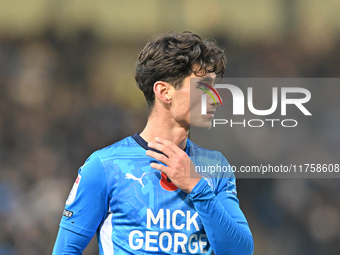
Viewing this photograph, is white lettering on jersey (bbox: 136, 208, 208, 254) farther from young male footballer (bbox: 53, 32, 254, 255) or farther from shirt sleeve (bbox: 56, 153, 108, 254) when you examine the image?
shirt sleeve (bbox: 56, 153, 108, 254)

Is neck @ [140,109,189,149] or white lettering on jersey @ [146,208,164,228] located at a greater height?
neck @ [140,109,189,149]

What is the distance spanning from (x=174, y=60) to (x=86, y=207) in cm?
67

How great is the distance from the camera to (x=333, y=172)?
204 inches

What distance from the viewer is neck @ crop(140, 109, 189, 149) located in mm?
1957

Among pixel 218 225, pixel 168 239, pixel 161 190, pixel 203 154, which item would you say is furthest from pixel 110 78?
pixel 218 225

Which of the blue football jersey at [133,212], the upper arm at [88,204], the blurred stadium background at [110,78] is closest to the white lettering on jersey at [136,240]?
the blue football jersey at [133,212]

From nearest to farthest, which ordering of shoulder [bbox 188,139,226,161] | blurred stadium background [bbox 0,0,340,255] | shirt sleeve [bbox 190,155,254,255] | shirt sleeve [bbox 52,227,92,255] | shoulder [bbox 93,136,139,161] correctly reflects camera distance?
shirt sleeve [bbox 190,155,254,255], shirt sleeve [bbox 52,227,92,255], shoulder [bbox 93,136,139,161], shoulder [bbox 188,139,226,161], blurred stadium background [bbox 0,0,340,255]

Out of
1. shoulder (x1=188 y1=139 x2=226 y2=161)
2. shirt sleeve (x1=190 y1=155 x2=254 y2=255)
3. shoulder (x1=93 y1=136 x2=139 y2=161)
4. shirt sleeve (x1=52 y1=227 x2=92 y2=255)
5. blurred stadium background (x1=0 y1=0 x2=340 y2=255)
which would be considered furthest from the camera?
blurred stadium background (x1=0 y1=0 x2=340 y2=255)

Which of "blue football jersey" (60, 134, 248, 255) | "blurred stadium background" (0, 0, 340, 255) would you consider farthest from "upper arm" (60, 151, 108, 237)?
"blurred stadium background" (0, 0, 340, 255)

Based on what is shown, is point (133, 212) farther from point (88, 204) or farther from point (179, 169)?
point (179, 169)

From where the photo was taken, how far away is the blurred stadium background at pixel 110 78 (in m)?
4.54

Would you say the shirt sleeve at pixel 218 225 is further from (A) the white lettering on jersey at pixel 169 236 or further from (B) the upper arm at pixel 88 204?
(B) the upper arm at pixel 88 204

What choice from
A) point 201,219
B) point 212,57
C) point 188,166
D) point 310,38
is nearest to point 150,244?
point 201,219

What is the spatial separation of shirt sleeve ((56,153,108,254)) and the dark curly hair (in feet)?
1.31
